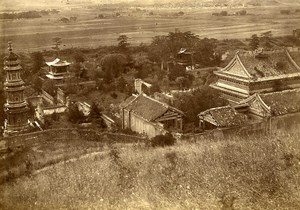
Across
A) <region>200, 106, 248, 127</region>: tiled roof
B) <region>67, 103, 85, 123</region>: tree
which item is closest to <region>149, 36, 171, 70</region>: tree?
<region>67, 103, 85, 123</region>: tree

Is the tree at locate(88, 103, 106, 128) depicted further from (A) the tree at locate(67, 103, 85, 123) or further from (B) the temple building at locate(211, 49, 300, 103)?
(B) the temple building at locate(211, 49, 300, 103)

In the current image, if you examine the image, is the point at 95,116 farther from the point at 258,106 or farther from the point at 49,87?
the point at 258,106

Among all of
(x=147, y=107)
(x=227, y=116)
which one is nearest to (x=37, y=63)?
(x=147, y=107)

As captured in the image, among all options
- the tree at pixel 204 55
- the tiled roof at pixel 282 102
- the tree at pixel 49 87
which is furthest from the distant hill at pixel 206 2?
the tree at pixel 49 87

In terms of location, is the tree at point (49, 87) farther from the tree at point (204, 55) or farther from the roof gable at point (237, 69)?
the tree at point (204, 55)

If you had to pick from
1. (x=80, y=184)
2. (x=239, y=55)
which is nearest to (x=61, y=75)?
Result: (x=239, y=55)
